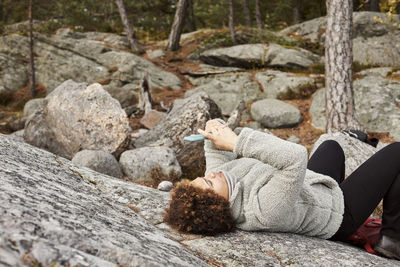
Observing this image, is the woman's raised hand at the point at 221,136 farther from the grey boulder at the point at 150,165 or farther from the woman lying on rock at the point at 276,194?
the grey boulder at the point at 150,165

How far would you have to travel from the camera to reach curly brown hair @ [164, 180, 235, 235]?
282 centimetres

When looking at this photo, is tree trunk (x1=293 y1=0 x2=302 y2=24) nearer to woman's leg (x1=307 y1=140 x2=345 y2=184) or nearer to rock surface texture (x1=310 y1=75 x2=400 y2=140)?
rock surface texture (x1=310 y1=75 x2=400 y2=140)

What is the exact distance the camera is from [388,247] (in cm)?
310

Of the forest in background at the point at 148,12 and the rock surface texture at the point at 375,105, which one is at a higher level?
the forest in background at the point at 148,12

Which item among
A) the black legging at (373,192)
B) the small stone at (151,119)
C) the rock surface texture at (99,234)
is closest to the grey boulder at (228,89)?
the small stone at (151,119)

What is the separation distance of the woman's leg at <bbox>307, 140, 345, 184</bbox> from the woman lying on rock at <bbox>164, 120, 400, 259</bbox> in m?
0.43

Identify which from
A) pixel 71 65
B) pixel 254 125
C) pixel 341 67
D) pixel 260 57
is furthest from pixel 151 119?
pixel 71 65

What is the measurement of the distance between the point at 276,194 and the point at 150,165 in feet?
13.7

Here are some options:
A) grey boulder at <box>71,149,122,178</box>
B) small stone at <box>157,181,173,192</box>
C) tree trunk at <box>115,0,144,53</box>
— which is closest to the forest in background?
tree trunk at <box>115,0,144,53</box>

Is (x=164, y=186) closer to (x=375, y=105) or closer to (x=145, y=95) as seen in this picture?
(x=145, y=95)

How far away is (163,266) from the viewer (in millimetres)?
1868

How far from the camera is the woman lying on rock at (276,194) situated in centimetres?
280

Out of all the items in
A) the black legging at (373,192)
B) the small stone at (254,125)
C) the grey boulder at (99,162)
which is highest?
the black legging at (373,192)

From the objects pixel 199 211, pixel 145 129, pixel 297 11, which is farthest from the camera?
pixel 297 11
